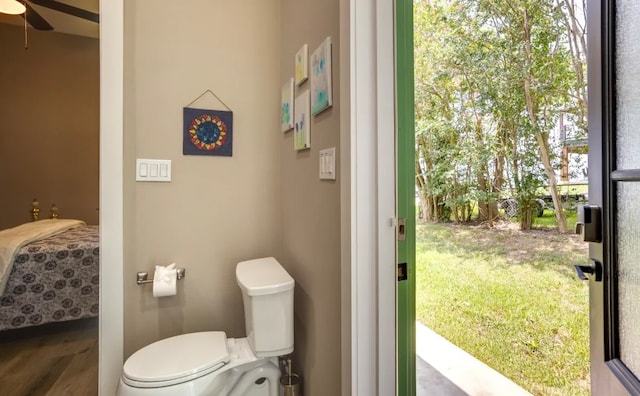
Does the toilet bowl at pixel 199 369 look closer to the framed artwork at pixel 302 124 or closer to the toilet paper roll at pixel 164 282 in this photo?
the toilet paper roll at pixel 164 282

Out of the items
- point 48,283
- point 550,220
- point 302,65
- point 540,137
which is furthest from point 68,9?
point 550,220

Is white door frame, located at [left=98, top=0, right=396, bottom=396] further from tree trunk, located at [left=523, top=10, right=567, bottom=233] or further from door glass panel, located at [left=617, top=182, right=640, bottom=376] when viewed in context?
tree trunk, located at [left=523, top=10, right=567, bottom=233]

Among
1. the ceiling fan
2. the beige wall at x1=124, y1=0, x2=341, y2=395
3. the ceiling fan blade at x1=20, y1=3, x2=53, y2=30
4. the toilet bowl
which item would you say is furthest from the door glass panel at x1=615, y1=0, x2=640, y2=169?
the ceiling fan blade at x1=20, y1=3, x2=53, y2=30

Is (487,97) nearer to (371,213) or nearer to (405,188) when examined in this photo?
(405,188)

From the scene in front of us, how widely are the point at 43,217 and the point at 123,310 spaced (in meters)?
3.85

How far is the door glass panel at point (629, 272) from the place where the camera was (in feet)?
2.08

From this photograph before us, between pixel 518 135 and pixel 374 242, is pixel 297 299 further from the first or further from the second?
pixel 518 135

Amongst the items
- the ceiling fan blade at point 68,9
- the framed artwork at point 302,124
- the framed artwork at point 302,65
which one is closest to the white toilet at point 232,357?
the framed artwork at point 302,124

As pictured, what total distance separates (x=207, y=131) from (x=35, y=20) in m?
3.86

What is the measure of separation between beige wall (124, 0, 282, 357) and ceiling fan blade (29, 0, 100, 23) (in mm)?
2816

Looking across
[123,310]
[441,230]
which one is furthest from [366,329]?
[441,230]

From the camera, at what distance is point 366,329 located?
1.05 meters

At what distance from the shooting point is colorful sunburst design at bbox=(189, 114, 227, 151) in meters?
1.71

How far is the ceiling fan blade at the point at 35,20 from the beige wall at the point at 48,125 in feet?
0.79
